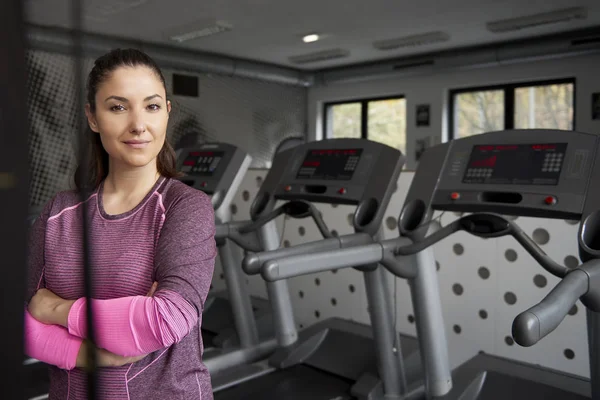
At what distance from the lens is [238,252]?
2986mm

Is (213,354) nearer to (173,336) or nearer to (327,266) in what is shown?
(327,266)

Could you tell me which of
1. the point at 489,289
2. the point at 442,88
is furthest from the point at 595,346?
the point at 442,88

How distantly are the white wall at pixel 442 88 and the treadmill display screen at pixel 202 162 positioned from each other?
5.54 meters

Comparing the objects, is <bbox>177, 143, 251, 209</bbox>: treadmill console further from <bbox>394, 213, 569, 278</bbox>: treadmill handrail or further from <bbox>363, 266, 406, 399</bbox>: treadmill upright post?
<bbox>394, 213, 569, 278</bbox>: treadmill handrail

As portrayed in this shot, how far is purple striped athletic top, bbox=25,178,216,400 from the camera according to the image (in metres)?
0.91

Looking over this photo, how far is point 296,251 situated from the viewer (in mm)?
1629

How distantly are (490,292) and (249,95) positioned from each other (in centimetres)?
688

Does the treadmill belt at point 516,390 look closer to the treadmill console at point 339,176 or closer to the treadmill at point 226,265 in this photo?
the treadmill console at point 339,176

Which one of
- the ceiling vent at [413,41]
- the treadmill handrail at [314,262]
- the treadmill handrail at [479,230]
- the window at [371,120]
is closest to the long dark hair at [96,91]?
the treadmill handrail at [314,262]

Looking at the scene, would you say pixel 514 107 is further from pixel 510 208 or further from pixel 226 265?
pixel 510 208

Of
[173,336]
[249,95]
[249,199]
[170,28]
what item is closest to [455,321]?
[249,199]

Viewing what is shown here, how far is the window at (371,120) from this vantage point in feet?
29.1

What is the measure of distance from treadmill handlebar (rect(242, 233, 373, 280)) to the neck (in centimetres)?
41

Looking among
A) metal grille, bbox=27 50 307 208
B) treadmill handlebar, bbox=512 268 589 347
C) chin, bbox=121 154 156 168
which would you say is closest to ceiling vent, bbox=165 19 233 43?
metal grille, bbox=27 50 307 208
